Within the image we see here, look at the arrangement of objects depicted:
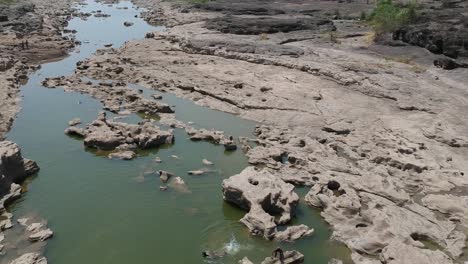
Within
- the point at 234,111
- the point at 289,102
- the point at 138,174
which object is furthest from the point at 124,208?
the point at 289,102

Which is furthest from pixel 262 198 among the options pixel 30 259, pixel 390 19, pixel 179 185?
pixel 390 19

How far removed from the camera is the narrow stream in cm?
1581

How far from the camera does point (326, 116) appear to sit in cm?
2747

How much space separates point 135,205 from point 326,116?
13.6 meters

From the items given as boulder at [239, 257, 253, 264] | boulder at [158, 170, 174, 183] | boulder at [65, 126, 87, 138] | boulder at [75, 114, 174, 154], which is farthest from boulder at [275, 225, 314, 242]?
boulder at [65, 126, 87, 138]

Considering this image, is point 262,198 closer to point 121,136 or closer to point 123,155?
point 123,155

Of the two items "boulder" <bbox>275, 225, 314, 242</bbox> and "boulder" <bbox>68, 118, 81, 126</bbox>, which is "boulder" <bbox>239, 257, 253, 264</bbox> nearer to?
"boulder" <bbox>275, 225, 314, 242</bbox>

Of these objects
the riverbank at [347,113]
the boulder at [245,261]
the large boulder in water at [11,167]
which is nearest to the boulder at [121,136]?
the large boulder in water at [11,167]

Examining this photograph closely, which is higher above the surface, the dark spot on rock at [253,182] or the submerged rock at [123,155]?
the dark spot on rock at [253,182]

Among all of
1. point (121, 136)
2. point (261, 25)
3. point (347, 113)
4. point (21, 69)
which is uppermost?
point (261, 25)

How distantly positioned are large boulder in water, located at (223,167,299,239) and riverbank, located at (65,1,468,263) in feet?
4.27

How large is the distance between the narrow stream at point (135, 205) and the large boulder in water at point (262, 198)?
0.40 meters

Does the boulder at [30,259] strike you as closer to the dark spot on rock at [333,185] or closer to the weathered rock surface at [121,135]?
the weathered rock surface at [121,135]

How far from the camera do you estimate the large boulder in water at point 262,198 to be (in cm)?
1690
